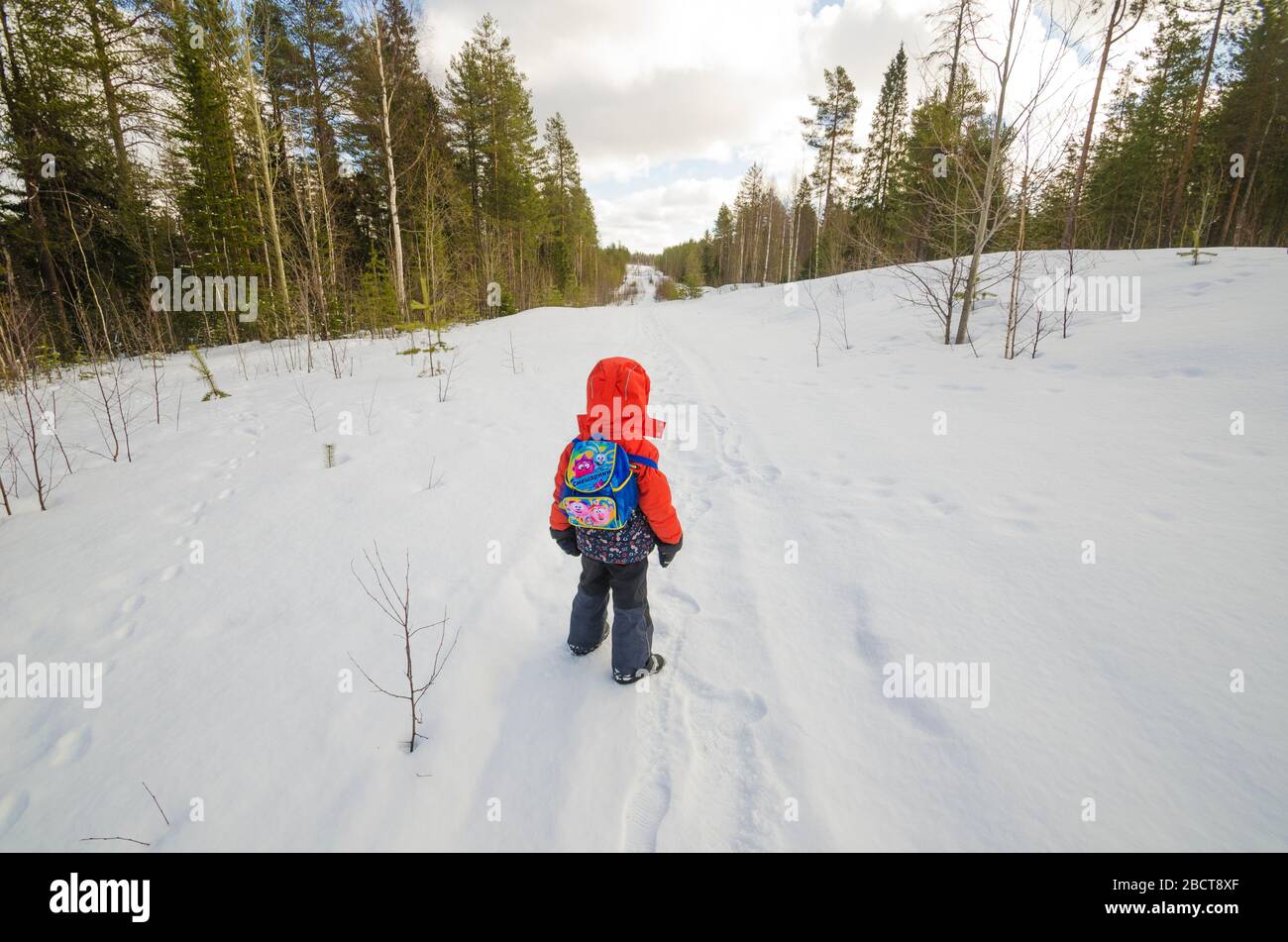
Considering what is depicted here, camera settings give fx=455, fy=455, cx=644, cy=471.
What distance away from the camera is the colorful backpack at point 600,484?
207cm

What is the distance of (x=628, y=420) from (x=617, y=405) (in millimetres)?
85

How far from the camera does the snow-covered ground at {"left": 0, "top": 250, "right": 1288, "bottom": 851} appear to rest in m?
1.68

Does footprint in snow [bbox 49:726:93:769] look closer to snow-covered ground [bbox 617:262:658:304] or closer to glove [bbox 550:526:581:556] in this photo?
glove [bbox 550:526:581:556]

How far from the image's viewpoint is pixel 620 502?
6.89 ft

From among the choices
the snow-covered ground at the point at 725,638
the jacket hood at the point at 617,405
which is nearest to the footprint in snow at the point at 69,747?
the snow-covered ground at the point at 725,638

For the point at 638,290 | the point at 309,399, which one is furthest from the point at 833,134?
the point at 638,290

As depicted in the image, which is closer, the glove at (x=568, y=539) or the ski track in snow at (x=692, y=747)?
the ski track in snow at (x=692, y=747)

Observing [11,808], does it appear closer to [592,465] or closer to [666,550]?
[592,465]

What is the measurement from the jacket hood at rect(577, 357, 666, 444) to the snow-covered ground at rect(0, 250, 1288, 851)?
126 centimetres

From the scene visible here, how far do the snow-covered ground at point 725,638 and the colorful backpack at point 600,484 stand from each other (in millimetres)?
888

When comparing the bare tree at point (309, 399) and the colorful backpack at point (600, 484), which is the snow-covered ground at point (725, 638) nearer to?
the bare tree at point (309, 399)

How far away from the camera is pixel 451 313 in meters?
15.5

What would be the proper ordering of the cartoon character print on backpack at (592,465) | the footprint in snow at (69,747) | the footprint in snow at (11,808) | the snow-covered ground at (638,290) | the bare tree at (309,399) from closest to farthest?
the footprint in snow at (11,808) → the footprint in snow at (69,747) → the cartoon character print on backpack at (592,465) → the bare tree at (309,399) → the snow-covered ground at (638,290)

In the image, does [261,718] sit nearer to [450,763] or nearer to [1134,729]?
[450,763]
